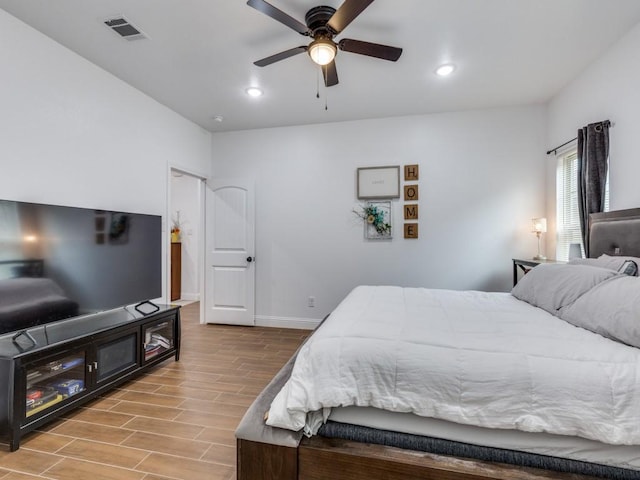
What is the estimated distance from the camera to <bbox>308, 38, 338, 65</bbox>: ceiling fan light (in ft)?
6.77

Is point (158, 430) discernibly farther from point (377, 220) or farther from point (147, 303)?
point (377, 220)

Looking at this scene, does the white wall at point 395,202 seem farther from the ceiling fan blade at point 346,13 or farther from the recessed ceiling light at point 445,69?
the ceiling fan blade at point 346,13

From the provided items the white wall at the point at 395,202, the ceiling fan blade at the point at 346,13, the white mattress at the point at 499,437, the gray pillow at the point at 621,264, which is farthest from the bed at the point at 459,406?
the white wall at the point at 395,202

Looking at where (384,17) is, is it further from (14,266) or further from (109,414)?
(109,414)

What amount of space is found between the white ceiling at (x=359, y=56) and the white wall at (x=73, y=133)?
0.52 ft

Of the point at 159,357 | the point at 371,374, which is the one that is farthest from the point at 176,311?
the point at 371,374

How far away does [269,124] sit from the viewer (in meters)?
4.25

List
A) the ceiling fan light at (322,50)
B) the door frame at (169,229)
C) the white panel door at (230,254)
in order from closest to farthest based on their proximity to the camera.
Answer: the ceiling fan light at (322,50)
the door frame at (169,229)
the white panel door at (230,254)

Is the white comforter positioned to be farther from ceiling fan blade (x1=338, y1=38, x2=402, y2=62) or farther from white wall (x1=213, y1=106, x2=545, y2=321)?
white wall (x1=213, y1=106, x2=545, y2=321)

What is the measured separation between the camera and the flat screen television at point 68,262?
6.54 feet

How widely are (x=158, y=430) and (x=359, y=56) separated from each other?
10.4 feet

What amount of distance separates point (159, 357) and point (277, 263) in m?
1.87

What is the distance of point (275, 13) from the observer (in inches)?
71.5

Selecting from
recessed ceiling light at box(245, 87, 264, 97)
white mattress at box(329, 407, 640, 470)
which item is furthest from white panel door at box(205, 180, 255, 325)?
white mattress at box(329, 407, 640, 470)
